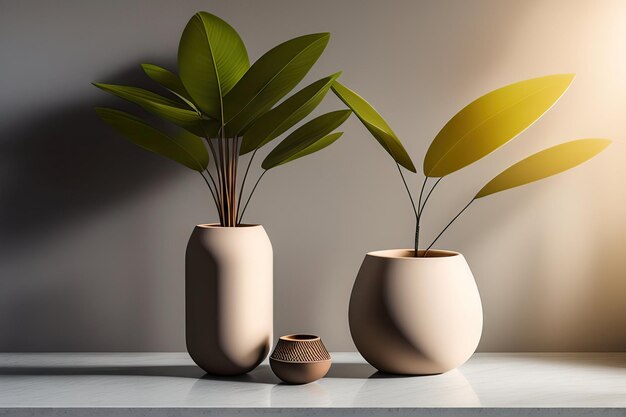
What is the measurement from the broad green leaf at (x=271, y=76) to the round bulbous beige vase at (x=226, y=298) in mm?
186

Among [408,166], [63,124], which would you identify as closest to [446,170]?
[408,166]

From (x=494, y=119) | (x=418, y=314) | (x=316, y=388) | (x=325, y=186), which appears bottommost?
(x=316, y=388)

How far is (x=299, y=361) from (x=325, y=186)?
369mm

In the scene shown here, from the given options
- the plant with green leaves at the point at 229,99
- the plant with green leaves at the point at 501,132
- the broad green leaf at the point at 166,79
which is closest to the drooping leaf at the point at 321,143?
the plant with green leaves at the point at 229,99

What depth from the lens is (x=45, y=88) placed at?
1.31 metres

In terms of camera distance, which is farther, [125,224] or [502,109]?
[125,224]

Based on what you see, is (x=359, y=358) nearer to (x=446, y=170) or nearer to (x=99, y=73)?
(x=446, y=170)

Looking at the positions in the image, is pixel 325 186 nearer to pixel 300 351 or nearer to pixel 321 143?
pixel 321 143

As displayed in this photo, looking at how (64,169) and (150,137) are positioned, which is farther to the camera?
(64,169)

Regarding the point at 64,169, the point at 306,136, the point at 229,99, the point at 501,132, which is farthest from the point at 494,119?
the point at 64,169

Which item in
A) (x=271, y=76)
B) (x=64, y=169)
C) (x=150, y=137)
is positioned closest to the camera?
(x=271, y=76)

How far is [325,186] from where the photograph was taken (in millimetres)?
1323

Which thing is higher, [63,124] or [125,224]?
[63,124]

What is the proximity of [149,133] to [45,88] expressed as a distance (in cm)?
28
